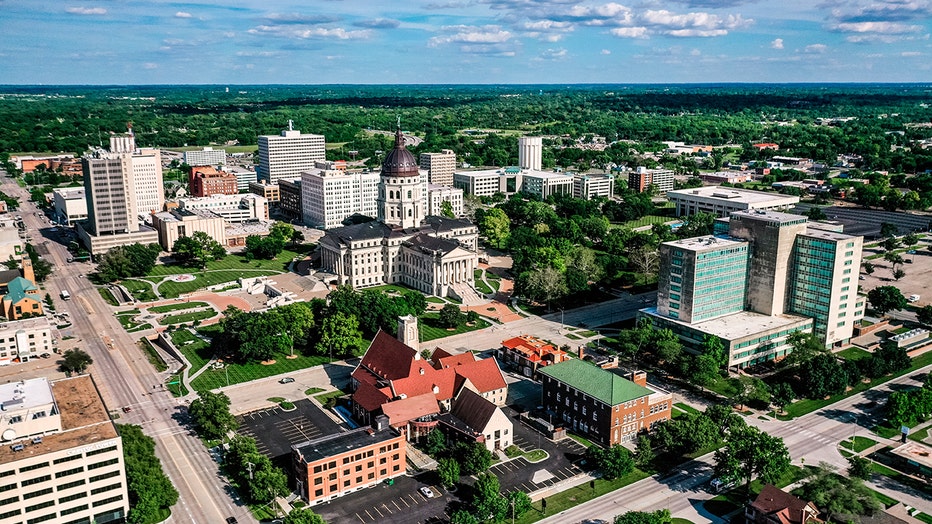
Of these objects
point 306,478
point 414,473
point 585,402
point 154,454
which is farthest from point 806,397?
point 154,454

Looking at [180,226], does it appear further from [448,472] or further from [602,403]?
[602,403]

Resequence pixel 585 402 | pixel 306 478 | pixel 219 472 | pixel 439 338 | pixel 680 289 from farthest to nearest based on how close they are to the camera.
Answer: pixel 439 338, pixel 680 289, pixel 585 402, pixel 219 472, pixel 306 478

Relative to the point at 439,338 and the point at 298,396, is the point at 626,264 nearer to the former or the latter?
the point at 439,338

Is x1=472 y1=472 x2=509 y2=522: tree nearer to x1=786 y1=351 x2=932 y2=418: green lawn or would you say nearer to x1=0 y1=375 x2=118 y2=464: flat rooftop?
x1=0 y1=375 x2=118 y2=464: flat rooftop

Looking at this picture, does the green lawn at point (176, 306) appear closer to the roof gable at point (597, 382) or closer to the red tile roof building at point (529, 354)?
the red tile roof building at point (529, 354)

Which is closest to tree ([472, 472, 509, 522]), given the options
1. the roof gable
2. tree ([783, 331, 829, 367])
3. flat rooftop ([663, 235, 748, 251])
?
the roof gable

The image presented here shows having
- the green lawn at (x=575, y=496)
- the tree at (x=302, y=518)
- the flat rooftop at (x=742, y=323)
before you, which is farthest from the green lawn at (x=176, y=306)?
the green lawn at (x=575, y=496)

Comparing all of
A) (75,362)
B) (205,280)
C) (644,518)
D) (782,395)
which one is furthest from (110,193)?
(644,518)
